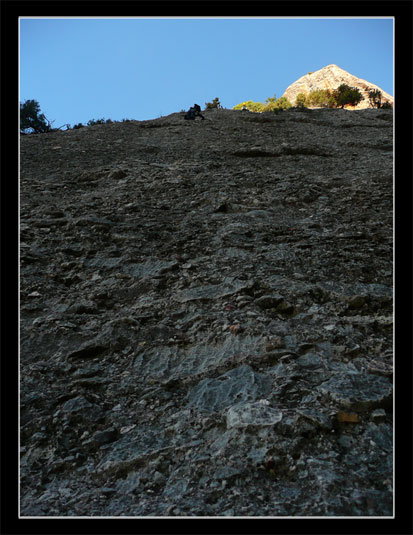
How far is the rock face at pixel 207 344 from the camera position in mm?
2707

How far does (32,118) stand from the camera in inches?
772

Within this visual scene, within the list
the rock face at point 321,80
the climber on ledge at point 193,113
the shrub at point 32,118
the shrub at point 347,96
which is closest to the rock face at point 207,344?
the climber on ledge at point 193,113

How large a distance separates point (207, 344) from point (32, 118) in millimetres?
19974

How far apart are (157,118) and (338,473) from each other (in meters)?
16.4

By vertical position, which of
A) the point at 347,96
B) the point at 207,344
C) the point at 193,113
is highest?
the point at 347,96

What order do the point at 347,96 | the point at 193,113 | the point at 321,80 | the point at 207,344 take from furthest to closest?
the point at 321,80 → the point at 347,96 → the point at 193,113 → the point at 207,344

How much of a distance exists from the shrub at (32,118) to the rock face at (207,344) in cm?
1247

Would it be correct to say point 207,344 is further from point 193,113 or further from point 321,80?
point 321,80

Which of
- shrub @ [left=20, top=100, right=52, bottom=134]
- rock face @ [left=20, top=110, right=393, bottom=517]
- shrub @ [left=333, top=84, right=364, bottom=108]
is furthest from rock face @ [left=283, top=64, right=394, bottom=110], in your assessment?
rock face @ [left=20, top=110, right=393, bottom=517]

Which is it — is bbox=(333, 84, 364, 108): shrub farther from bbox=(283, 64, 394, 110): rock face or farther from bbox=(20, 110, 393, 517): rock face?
bbox=(283, 64, 394, 110): rock face

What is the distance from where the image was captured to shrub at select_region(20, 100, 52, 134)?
757 inches

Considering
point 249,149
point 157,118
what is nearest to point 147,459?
point 249,149

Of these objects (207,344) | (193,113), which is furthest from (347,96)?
(207,344)

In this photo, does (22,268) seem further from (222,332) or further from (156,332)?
(222,332)
